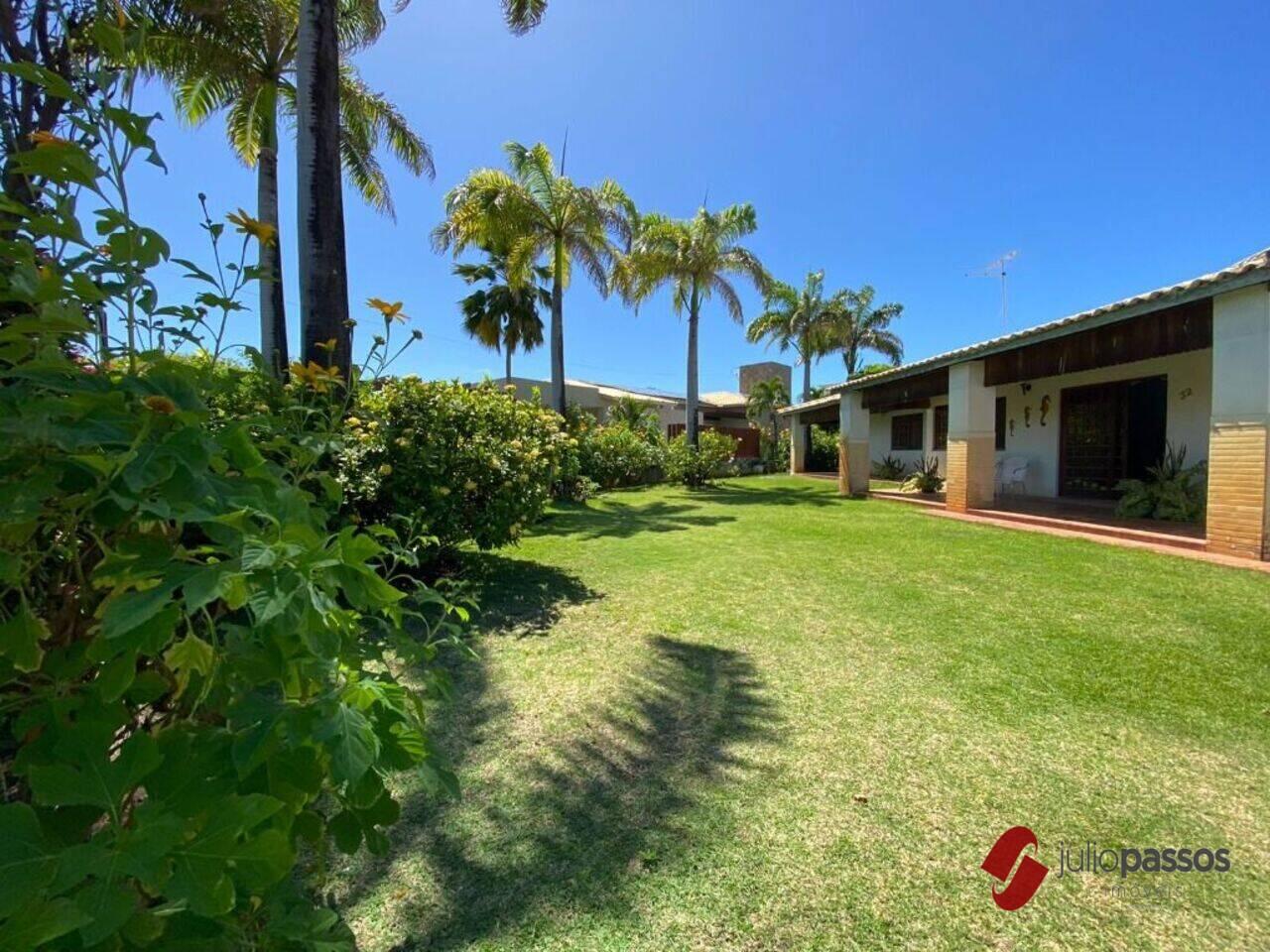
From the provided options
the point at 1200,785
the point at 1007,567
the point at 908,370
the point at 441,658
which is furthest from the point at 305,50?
the point at 908,370

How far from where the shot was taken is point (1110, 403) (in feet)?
38.0

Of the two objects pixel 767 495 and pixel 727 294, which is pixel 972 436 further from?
pixel 727 294

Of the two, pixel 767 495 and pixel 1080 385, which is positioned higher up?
Answer: pixel 1080 385

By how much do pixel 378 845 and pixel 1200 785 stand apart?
3.39m

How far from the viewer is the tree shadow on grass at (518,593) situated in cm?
485

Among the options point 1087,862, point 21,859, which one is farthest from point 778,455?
point 21,859

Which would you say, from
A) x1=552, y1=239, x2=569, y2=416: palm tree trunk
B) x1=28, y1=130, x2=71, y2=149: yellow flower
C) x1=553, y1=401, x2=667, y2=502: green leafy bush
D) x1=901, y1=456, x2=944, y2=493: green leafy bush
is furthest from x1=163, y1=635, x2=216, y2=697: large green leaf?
x1=901, y1=456, x2=944, y2=493: green leafy bush

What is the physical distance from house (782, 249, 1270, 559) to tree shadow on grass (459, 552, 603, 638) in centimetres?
733

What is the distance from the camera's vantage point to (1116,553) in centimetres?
706

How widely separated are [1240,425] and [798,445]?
676 inches

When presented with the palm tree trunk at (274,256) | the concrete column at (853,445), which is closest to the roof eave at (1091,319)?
the concrete column at (853,445)

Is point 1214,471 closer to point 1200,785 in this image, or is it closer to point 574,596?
point 1200,785

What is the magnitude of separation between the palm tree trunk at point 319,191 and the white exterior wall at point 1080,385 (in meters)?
11.3

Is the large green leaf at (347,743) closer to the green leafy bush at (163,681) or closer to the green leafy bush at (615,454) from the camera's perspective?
the green leafy bush at (163,681)
